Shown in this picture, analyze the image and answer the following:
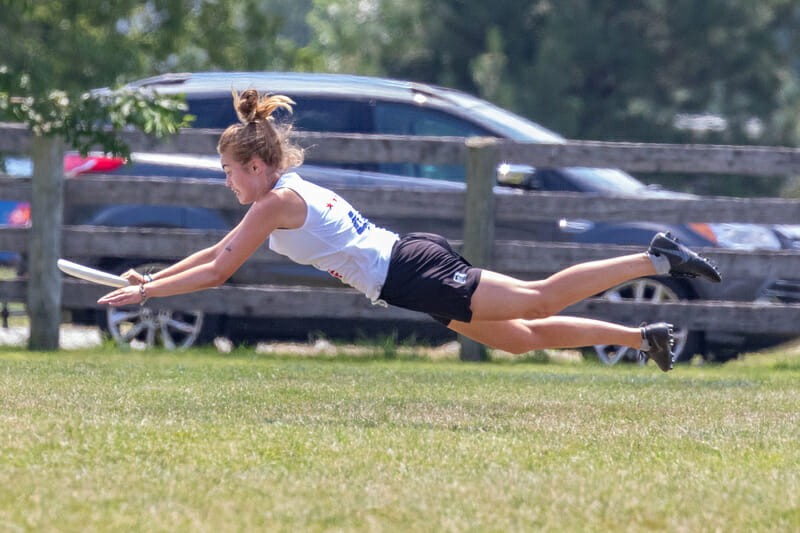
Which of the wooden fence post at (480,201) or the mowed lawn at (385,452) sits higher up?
the wooden fence post at (480,201)

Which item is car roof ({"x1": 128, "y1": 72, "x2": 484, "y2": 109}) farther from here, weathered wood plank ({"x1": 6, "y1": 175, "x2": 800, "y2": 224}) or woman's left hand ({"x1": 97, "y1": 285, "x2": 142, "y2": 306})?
woman's left hand ({"x1": 97, "y1": 285, "x2": 142, "y2": 306})

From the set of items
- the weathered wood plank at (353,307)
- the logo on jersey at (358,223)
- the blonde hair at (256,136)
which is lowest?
the weathered wood plank at (353,307)

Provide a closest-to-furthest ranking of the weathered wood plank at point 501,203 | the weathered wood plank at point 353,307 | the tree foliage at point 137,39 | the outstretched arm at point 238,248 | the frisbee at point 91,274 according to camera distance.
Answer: the outstretched arm at point 238,248
the frisbee at point 91,274
the weathered wood plank at point 501,203
the weathered wood plank at point 353,307
the tree foliage at point 137,39

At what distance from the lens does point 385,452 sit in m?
4.27

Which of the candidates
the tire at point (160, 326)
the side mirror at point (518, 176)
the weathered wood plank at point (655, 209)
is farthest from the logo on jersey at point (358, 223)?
the tire at point (160, 326)

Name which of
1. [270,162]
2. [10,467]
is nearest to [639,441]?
[270,162]

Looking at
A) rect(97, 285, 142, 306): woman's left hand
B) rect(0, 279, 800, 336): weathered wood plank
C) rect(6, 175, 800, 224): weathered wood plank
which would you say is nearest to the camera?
rect(97, 285, 142, 306): woman's left hand

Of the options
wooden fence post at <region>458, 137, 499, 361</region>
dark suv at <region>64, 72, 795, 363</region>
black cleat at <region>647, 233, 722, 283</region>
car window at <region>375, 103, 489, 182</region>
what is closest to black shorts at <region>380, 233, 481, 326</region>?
black cleat at <region>647, 233, 722, 283</region>

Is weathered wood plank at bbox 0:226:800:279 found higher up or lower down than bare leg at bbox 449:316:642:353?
higher up

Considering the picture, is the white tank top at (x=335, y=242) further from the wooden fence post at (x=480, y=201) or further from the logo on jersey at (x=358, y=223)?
the wooden fence post at (x=480, y=201)

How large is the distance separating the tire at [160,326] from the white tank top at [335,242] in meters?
3.48

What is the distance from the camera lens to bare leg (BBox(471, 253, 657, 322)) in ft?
17.3

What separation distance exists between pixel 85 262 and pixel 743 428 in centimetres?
523

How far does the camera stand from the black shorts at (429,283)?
17.1 ft
